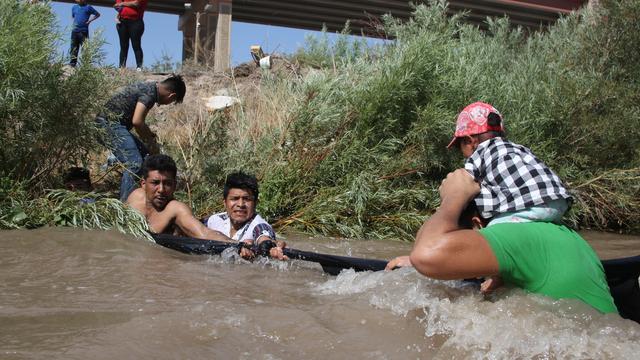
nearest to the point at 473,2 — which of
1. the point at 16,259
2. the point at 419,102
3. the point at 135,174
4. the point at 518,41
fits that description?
the point at 518,41

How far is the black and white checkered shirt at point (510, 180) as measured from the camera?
3.15m

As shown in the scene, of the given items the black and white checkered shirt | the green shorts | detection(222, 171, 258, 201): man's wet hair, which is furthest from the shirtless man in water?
the green shorts

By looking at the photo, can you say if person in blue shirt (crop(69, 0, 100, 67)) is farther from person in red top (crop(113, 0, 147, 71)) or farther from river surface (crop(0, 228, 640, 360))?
river surface (crop(0, 228, 640, 360))

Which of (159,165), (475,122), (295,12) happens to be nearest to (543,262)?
(475,122)

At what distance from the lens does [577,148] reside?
9680 mm

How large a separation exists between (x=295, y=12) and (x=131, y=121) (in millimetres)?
12159

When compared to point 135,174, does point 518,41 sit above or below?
above

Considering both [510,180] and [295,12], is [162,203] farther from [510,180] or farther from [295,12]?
[295,12]

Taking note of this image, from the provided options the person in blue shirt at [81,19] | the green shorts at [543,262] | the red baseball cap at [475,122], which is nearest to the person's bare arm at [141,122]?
the person in blue shirt at [81,19]

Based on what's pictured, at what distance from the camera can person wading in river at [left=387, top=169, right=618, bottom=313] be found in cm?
296

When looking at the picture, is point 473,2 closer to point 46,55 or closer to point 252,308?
point 46,55

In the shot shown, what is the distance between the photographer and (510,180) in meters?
3.21

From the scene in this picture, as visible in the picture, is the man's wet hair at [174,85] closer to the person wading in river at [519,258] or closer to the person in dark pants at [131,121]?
the person in dark pants at [131,121]

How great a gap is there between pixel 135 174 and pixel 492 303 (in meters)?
4.62
